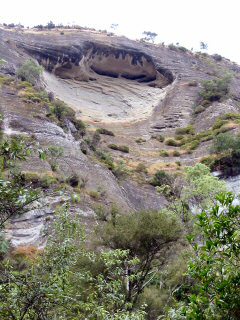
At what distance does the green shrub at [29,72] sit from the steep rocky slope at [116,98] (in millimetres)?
1749

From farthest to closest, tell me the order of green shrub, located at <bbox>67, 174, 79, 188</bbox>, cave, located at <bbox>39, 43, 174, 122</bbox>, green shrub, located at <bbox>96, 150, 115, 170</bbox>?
cave, located at <bbox>39, 43, 174, 122</bbox>
green shrub, located at <bbox>96, 150, 115, 170</bbox>
green shrub, located at <bbox>67, 174, 79, 188</bbox>

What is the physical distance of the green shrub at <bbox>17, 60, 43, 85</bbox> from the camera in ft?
175

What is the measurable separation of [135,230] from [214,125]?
129ft

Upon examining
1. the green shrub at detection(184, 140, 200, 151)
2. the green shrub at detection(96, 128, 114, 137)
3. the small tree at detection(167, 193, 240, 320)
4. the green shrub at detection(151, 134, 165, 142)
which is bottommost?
the green shrub at detection(96, 128, 114, 137)

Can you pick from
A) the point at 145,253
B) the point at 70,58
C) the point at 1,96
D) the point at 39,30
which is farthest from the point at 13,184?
the point at 39,30

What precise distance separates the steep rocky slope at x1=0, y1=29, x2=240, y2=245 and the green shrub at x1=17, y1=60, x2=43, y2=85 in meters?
1.75

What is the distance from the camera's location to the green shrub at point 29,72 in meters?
53.4

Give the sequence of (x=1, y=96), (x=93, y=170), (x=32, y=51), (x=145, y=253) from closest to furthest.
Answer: (x=145, y=253)
(x=93, y=170)
(x=1, y=96)
(x=32, y=51)

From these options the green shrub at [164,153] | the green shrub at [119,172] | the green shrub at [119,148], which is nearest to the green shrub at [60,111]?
the green shrub at [119,172]

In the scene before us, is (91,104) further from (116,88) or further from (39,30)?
(39,30)

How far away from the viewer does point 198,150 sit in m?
50.2

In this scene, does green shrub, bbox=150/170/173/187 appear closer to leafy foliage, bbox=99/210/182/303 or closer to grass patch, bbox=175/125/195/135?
grass patch, bbox=175/125/195/135

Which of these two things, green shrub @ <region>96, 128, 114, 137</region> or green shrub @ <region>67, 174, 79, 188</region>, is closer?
green shrub @ <region>67, 174, 79, 188</region>

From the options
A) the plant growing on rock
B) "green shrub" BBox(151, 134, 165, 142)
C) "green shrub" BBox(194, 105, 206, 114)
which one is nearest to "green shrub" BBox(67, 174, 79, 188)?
"green shrub" BBox(151, 134, 165, 142)
